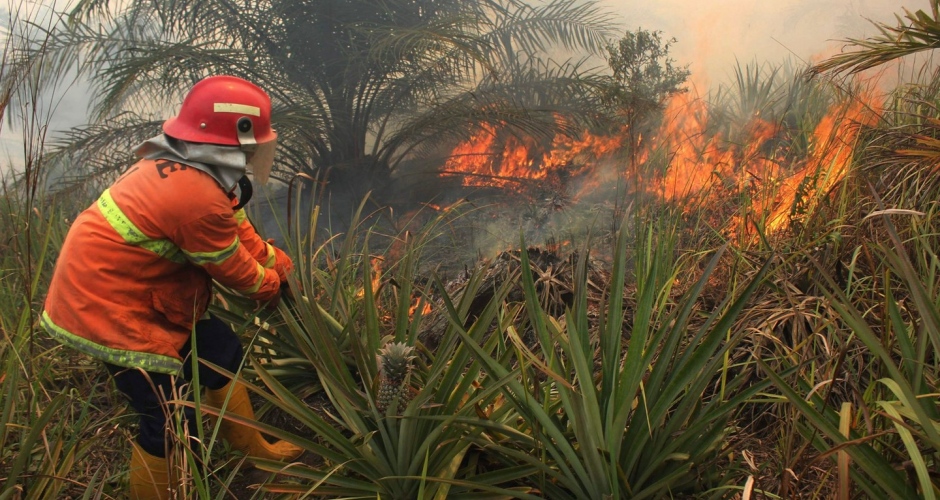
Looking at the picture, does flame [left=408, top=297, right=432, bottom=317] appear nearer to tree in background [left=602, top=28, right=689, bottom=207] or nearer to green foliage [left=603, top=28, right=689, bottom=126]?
tree in background [left=602, top=28, right=689, bottom=207]

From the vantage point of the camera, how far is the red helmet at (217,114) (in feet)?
7.00

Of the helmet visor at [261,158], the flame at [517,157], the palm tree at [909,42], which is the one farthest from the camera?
the flame at [517,157]

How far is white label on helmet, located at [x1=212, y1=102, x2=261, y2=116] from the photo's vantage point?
213 cm

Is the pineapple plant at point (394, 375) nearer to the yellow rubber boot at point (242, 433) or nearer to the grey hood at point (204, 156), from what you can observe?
the yellow rubber boot at point (242, 433)

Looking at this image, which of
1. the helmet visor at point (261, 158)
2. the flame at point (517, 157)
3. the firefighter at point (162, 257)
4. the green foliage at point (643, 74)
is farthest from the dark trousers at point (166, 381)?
the green foliage at point (643, 74)

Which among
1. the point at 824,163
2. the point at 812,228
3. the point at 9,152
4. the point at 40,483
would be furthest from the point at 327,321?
the point at 9,152

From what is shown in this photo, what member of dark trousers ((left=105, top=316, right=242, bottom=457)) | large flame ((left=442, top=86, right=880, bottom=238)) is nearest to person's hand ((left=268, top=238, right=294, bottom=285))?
Result: dark trousers ((left=105, top=316, right=242, bottom=457))

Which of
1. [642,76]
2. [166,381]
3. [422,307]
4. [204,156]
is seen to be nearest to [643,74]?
[642,76]

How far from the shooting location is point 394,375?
1753 millimetres

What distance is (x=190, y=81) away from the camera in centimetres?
572

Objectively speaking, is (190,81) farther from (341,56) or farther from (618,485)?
(618,485)

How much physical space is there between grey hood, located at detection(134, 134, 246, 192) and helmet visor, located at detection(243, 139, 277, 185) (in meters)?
0.07

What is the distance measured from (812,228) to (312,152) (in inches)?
167

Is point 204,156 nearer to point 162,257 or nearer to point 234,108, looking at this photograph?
point 234,108
